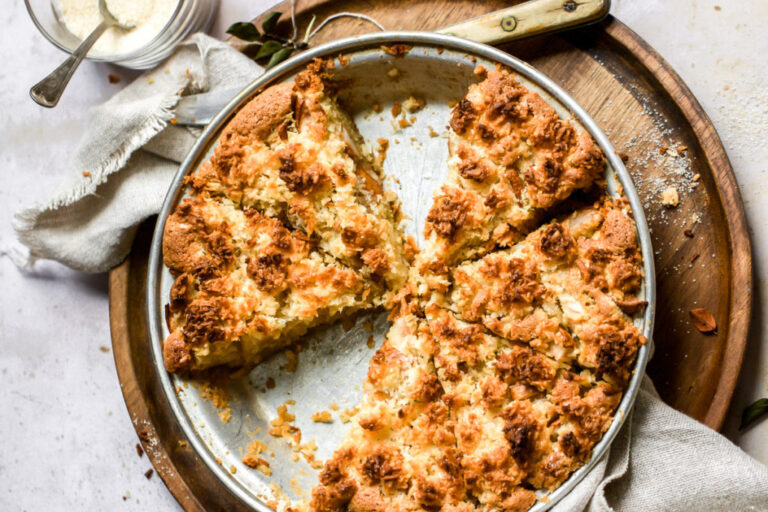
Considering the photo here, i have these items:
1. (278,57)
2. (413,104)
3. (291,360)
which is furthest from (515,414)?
(278,57)

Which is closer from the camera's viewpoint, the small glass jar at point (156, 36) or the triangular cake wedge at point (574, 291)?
the triangular cake wedge at point (574, 291)

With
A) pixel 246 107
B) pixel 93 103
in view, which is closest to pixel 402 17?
pixel 246 107

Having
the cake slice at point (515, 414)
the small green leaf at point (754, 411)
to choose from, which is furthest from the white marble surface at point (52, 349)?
the small green leaf at point (754, 411)

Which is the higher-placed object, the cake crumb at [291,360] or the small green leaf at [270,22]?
the small green leaf at [270,22]

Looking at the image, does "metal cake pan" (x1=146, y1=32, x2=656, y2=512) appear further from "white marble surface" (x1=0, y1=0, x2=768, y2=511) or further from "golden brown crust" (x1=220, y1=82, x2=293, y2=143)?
"white marble surface" (x1=0, y1=0, x2=768, y2=511)

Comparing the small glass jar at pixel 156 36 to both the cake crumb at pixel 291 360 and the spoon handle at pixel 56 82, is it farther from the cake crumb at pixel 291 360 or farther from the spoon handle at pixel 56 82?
the cake crumb at pixel 291 360

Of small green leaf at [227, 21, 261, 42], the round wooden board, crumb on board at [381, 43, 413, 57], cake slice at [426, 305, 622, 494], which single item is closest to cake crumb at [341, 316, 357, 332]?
cake slice at [426, 305, 622, 494]

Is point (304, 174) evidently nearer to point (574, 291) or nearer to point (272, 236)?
point (272, 236)
